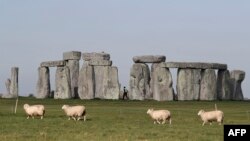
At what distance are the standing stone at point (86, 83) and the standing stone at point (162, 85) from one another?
6.05 meters

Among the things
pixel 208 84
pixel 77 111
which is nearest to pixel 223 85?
pixel 208 84

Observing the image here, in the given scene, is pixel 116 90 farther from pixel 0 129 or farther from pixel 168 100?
pixel 0 129

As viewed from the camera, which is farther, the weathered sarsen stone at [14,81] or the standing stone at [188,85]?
the weathered sarsen stone at [14,81]

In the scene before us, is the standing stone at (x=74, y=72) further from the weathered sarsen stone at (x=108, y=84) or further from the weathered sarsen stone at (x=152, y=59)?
the weathered sarsen stone at (x=152, y=59)

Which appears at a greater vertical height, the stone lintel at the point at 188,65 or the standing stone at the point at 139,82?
the stone lintel at the point at 188,65

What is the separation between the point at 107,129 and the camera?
22.9m

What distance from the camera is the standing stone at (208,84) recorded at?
2356 inches

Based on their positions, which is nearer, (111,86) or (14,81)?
(111,86)

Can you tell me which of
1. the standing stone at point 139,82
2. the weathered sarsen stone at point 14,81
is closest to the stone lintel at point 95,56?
the standing stone at point 139,82

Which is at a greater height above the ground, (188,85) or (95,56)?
(95,56)

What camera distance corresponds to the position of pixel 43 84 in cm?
6338

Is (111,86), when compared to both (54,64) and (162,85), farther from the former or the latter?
(54,64)

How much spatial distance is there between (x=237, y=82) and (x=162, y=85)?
9.71 metres

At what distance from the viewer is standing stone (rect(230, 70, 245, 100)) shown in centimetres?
6397
